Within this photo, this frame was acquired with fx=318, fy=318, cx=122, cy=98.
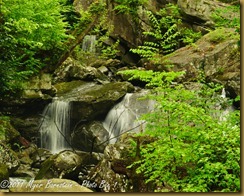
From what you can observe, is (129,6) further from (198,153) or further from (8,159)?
(198,153)

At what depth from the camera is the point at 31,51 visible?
9.82 metres

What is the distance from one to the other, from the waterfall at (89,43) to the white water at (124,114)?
7310mm

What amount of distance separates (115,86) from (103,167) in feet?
20.5

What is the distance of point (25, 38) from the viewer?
9289mm

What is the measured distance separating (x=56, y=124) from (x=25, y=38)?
435 centimetres

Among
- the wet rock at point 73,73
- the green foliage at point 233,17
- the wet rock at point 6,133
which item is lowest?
the wet rock at point 6,133

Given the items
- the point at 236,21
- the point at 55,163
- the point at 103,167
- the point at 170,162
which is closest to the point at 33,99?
the point at 55,163

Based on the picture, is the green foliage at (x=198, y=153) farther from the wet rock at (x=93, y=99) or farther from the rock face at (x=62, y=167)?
the wet rock at (x=93, y=99)

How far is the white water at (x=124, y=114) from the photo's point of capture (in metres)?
12.6

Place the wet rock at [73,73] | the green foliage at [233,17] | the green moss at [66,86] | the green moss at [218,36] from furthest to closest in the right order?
1. the wet rock at [73,73]
2. the green moss at [218,36]
3. the green moss at [66,86]
4. the green foliage at [233,17]

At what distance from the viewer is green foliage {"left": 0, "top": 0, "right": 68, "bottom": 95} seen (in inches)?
321

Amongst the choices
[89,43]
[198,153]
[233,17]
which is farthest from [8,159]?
[89,43]

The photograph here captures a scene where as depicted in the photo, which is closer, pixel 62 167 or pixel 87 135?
pixel 62 167

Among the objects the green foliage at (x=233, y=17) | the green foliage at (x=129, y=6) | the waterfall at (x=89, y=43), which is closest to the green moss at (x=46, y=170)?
the green foliage at (x=233, y=17)
